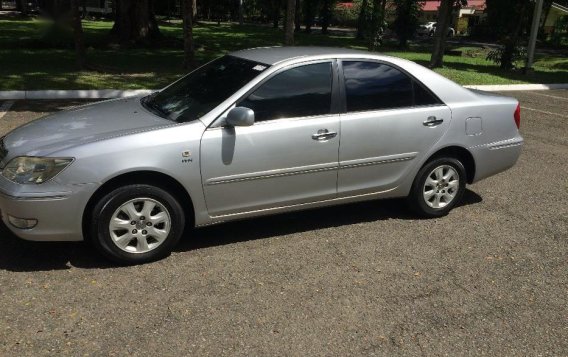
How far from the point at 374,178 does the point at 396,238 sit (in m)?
0.56

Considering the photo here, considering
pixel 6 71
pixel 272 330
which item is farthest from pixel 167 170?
pixel 6 71

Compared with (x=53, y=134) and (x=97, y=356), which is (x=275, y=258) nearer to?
(x=97, y=356)

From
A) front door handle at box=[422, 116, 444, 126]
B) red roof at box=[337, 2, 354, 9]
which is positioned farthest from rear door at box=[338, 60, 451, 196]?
red roof at box=[337, 2, 354, 9]

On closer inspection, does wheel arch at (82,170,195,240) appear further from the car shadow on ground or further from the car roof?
the car roof

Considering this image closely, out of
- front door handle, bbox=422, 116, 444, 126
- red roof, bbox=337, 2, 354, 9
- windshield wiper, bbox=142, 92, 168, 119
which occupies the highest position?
red roof, bbox=337, 2, 354, 9

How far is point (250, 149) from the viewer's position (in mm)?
4215

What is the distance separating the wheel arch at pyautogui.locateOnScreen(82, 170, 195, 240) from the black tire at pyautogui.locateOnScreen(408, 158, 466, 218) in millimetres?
2148

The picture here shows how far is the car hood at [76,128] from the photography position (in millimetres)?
3912

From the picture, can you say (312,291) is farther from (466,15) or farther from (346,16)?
(466,15)

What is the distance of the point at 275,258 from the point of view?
14.2 feet

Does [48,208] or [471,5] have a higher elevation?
[471,5]

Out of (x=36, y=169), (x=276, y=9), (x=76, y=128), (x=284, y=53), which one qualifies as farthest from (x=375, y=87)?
(x=276, y=9)

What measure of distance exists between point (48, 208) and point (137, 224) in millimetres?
614

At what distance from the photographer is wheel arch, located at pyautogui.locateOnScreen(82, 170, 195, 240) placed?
153 inches
